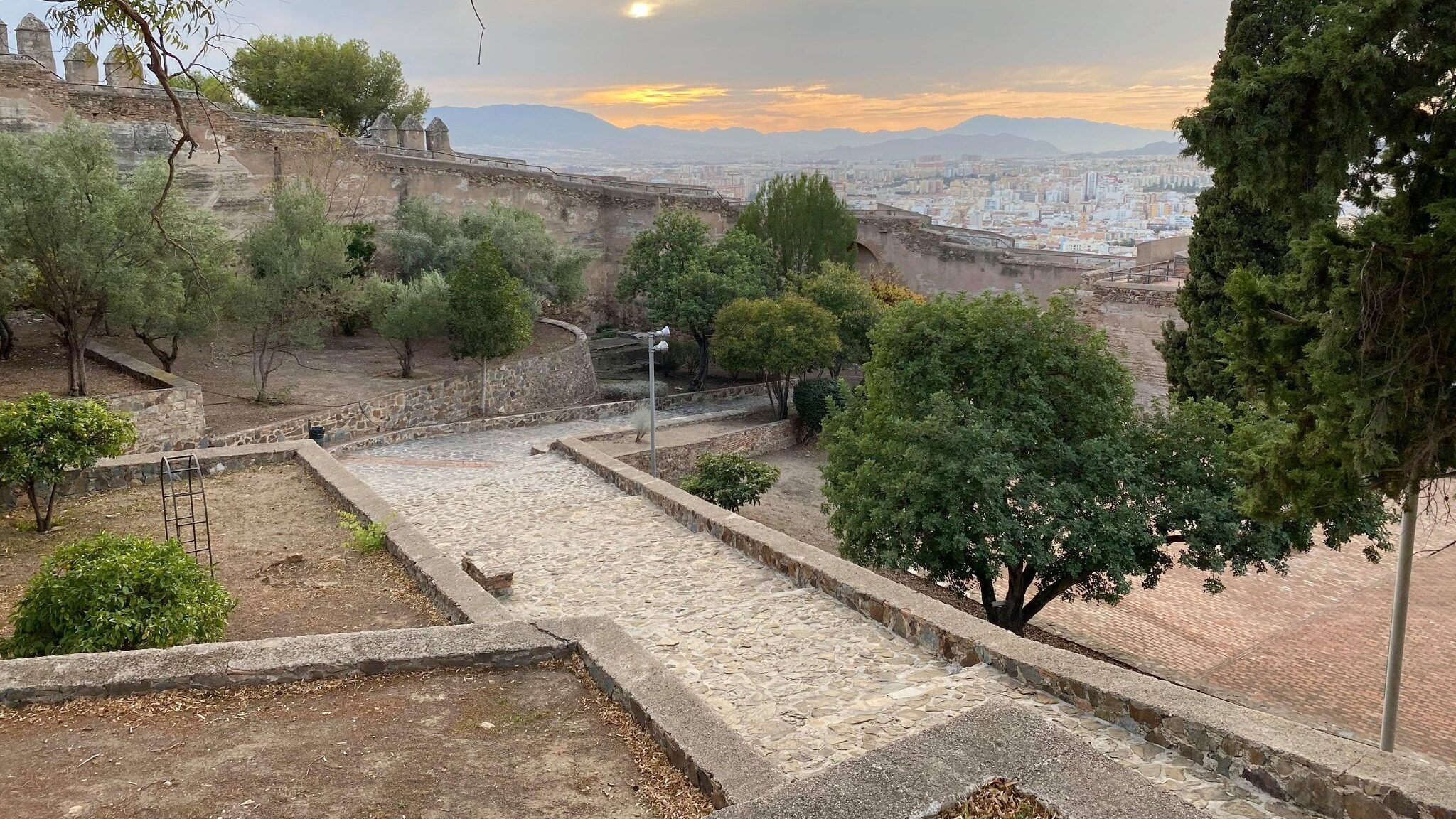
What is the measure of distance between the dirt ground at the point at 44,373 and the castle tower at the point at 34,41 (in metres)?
8.61

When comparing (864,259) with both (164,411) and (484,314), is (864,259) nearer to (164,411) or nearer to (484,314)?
(484,314)

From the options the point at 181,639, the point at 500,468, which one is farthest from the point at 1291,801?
the point at 500,468

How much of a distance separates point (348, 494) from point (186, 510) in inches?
65.4

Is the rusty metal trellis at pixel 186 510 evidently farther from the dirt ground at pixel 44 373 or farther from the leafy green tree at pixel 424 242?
the leafy green tree at pixel 424 242

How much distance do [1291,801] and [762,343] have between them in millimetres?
23232

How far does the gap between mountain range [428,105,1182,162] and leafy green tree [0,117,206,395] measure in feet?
381

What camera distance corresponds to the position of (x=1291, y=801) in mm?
4598

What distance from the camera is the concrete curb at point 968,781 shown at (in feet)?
12.0

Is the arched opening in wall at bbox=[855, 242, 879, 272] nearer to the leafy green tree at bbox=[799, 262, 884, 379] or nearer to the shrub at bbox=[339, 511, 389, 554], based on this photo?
the leafy green tree at bbox=[799, 262, 884, 379]

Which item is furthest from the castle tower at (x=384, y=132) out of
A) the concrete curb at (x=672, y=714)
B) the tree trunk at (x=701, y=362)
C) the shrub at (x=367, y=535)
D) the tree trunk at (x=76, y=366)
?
the concrete curb at (x=672, y=714)

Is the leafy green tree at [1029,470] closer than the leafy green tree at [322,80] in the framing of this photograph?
Yes

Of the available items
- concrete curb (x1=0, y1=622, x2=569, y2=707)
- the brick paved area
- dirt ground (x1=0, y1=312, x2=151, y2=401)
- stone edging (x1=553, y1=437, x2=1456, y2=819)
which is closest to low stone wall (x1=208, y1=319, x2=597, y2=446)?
dirt ground (x1=0, y1=312, x2=151, y2=401)

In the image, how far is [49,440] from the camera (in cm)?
941

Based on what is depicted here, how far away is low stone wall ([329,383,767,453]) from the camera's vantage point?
20156mm
